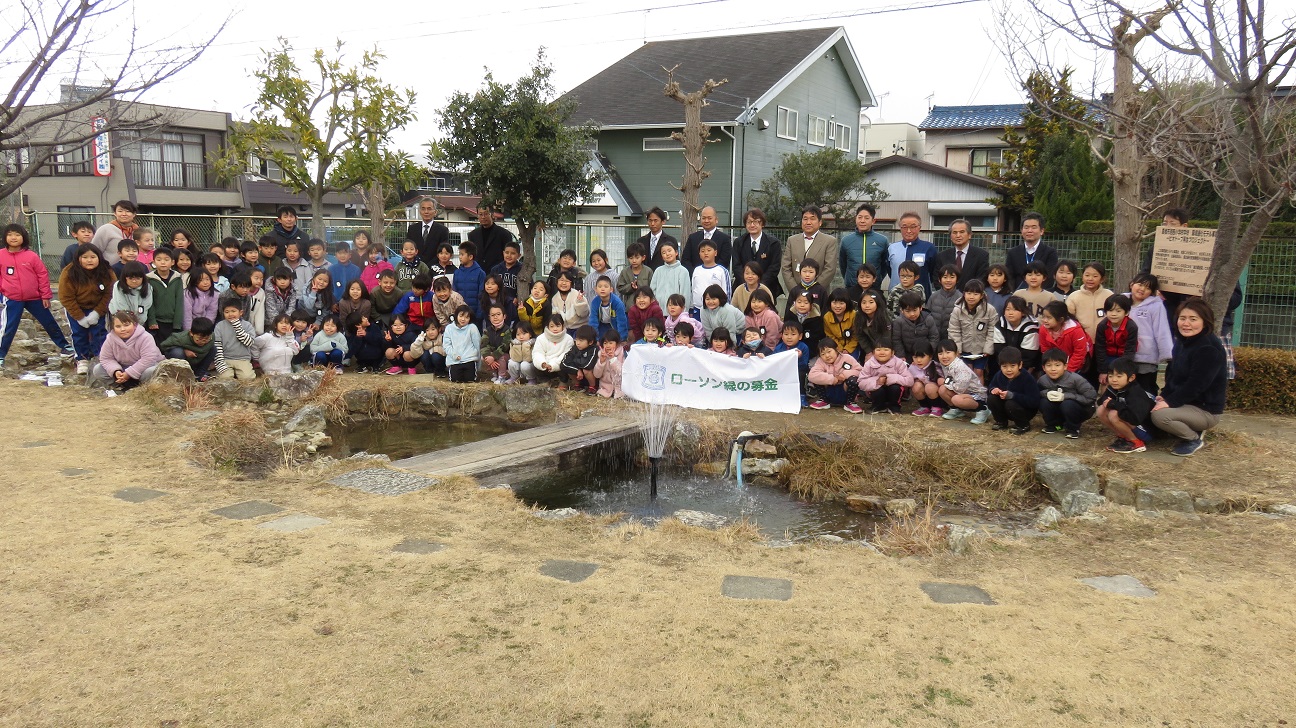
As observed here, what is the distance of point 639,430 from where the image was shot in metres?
7.61

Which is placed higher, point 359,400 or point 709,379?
point 709,379

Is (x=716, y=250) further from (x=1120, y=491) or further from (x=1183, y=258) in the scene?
(x=1120, y=491)

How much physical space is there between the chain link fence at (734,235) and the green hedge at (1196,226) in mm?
782

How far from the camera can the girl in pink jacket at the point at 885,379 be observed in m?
7.93

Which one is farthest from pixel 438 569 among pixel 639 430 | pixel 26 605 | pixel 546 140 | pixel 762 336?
pixel 546 140

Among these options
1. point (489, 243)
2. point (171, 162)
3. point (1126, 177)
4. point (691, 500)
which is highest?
point (171, 162)

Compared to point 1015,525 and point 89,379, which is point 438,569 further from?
point 89,379

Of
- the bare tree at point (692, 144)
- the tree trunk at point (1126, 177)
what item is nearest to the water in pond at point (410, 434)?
the bare tree at point (692, 144)

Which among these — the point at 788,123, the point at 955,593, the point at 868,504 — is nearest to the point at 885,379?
the point at 868,504

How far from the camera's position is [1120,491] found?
5781 mm

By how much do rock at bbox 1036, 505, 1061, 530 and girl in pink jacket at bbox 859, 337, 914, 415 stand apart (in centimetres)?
245

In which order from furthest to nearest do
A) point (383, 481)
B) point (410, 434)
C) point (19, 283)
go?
point (19, 283) < point (410, 434) < point (383, 481)

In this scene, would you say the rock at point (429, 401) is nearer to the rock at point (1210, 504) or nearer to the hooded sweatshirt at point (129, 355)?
the hooded sweatshirt at point (129, 355)

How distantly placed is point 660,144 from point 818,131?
17.9ft
